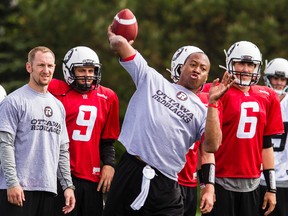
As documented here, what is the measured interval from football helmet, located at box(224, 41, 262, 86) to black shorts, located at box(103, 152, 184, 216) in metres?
1.54

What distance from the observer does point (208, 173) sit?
26.2 ft

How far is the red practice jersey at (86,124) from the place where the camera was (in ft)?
28.6

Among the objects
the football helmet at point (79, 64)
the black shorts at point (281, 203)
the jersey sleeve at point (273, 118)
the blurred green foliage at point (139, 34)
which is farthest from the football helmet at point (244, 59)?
the blurred green foliage at point (139, 34)

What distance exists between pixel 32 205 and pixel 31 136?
1.82ft

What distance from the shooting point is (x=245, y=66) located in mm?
8859

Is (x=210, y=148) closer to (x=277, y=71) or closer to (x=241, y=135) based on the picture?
(x=241, y=135)

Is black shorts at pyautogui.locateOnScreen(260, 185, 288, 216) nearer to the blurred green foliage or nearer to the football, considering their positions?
the football

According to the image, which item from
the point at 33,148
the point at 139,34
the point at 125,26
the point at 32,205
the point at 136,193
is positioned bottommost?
the point at 32,205

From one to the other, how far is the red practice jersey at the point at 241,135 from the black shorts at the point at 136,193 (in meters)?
1.19

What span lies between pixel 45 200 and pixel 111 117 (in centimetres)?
141

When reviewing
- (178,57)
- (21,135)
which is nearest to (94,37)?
(178,57)

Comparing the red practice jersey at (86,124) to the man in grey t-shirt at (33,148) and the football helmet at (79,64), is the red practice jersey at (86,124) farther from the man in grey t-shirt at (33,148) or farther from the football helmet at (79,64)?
the man in grey t-shirt at (33,148)

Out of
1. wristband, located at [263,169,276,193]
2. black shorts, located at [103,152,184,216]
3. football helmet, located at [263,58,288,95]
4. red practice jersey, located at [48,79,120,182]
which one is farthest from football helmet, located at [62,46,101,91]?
football helmet, located at [263,58,288,95]

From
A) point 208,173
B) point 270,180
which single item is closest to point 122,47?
point 208,173
